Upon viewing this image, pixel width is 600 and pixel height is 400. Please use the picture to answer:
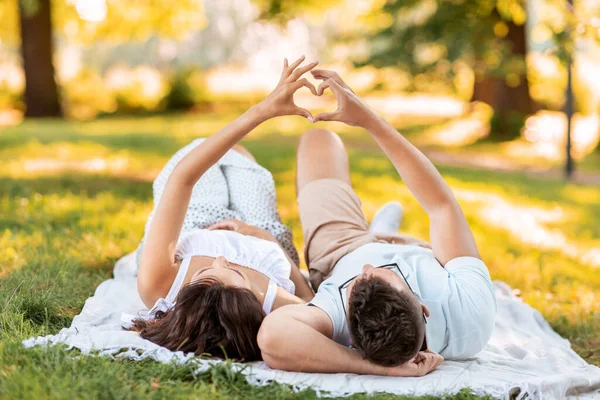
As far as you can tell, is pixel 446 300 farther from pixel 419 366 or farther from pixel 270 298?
pixel 270 298

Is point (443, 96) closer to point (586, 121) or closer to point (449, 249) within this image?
A: point (586, 121)

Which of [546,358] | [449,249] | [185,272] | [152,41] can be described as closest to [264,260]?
[185,272]

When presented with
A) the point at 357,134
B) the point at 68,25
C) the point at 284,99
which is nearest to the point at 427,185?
the point at 284,99

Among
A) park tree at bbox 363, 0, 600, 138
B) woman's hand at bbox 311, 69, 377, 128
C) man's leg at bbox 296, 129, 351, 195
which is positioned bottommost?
man's leg at bbox 296, 129, 351, 195

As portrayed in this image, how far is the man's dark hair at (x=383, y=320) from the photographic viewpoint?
2617 mm

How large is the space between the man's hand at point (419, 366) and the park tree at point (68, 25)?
51.9ft

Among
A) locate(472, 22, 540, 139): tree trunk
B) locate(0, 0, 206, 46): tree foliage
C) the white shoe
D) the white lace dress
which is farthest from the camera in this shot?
locate(0, 0, 206, 46): tree foliage

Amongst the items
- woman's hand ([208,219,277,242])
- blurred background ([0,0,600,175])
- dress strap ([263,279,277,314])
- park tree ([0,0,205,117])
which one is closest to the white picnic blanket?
dress strap ([263,279,277,314])

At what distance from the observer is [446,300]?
3033 mm

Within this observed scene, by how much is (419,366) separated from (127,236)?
3175 millimetres

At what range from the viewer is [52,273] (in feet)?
13.6

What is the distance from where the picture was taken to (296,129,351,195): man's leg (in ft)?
13.2

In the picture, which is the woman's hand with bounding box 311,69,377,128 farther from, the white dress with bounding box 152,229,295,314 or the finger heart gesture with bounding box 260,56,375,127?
the white dress with bounding box 152,229,295,314

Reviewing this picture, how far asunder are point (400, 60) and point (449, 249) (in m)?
12.5
